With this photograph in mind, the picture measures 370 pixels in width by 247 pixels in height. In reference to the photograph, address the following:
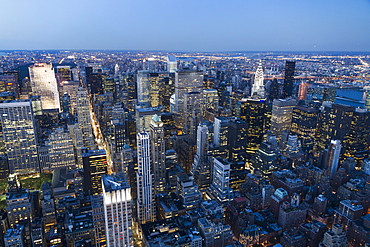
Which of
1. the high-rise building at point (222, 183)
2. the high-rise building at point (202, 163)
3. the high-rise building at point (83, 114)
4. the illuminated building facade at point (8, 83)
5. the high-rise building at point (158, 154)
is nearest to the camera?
the high-rise building at point (222, 183)

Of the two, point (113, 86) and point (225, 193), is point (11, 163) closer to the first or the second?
point (225, 193)

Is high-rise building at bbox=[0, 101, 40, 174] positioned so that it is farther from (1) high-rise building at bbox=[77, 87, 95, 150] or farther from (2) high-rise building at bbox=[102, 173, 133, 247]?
(2) high-rise building at bbox=[102, 173, 133, 247]

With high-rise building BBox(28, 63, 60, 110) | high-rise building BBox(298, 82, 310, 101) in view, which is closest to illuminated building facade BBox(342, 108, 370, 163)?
high-rise building BBox(298, 82, 310, 101)

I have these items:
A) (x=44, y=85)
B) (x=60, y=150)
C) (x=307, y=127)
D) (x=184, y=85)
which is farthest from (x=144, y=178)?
(x=44, y=85)

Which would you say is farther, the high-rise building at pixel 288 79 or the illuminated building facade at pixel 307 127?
the high-rise building at pixel 288 79

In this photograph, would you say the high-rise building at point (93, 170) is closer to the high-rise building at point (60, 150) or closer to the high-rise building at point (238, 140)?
the high-rise building at point (60, 150)

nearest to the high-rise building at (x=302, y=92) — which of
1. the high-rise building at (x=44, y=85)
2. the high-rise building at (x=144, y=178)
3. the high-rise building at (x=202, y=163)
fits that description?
the high-rise building at (x=202, y=163)
